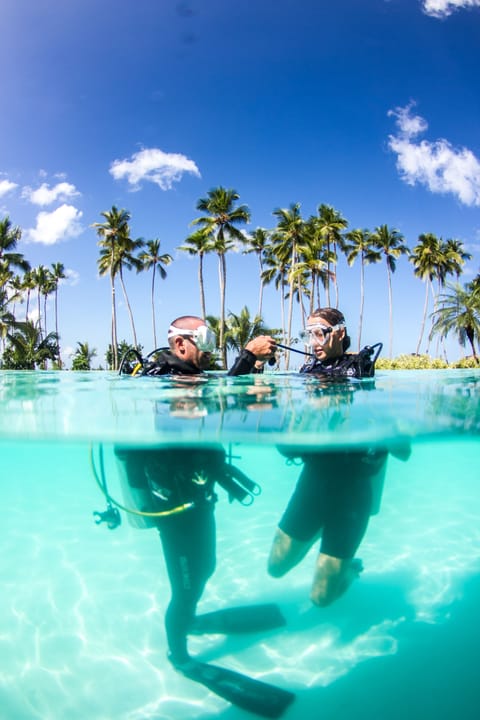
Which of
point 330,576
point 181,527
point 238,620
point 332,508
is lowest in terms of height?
point 238,620

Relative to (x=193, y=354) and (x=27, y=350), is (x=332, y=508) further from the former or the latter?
(x=27, y=350)

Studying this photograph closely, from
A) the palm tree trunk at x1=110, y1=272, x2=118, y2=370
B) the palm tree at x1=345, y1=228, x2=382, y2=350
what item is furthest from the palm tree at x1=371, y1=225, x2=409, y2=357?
the palm tree trunk at x1=110, y1=272, x2=118, y2=370

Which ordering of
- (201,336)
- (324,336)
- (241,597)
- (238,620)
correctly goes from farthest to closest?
1. (241,597)
2. (324,336)
3. (238,620)
4. (201,336)

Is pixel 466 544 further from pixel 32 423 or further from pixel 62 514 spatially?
pixel 62 514

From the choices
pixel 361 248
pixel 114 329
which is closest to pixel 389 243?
pixel 361 248

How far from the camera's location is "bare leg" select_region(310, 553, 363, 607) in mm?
5273

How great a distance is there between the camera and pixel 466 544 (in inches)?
380

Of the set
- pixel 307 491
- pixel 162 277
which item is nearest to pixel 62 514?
pixel 307 491

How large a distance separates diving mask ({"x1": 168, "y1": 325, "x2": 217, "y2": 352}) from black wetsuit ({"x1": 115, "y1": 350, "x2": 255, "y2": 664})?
0.33m

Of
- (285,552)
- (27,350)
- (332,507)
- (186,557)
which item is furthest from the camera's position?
(27,350)

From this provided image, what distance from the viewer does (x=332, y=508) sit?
16.7 ft

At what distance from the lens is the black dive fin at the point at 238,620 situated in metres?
6.29

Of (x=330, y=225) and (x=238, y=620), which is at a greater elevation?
(x=330, y=225)

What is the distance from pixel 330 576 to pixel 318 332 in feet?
10.9
